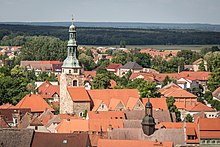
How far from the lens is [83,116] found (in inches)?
3024

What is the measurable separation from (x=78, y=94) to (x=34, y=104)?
7445 millimetres

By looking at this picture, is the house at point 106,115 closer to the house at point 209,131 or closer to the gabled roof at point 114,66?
the house at point 209,131

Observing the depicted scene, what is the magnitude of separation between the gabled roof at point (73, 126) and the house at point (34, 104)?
14.9 metres

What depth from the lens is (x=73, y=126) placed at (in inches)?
2576

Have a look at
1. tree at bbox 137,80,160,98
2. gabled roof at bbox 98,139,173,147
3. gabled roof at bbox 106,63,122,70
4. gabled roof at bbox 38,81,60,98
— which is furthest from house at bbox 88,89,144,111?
gabled roof at bbox 106,63,122,70

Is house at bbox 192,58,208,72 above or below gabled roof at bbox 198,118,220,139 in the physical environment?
below

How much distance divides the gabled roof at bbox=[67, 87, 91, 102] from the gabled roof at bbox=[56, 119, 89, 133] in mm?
10716

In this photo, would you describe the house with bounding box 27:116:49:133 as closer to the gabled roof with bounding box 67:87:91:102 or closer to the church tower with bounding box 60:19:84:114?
the gabled roof with bounding box 67:87:91:102

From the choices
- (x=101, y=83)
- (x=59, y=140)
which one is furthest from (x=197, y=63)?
(x=59, y=140)

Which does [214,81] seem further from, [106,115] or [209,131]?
[209,131]

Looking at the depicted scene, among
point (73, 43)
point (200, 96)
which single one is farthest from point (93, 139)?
point (200, 96)

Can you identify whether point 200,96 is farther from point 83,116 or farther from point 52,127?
point 52,127

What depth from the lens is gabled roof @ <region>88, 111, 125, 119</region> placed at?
70.2 m

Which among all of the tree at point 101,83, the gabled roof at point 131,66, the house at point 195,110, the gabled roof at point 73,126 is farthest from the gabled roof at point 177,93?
the gabled roof at point 131,66
